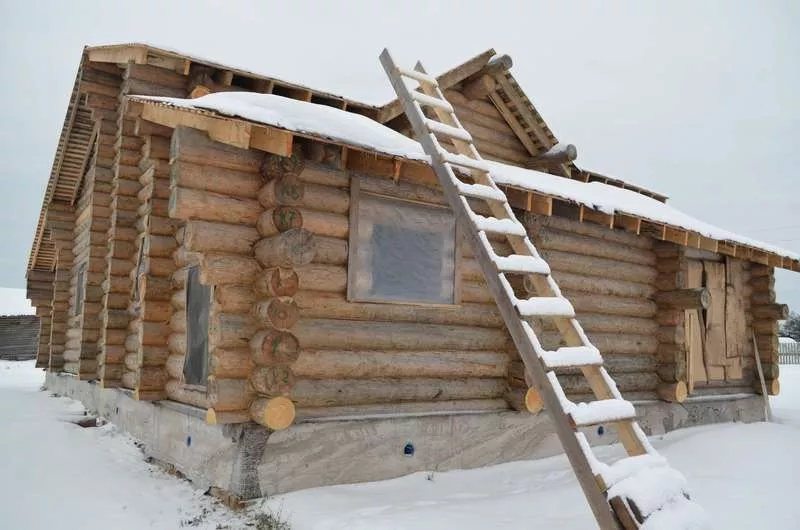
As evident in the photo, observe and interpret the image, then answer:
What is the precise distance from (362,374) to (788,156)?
208 metres

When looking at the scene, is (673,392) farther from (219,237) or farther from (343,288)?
(219,237)

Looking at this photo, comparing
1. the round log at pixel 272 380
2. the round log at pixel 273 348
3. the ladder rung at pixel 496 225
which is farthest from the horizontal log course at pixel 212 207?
→ the ladder rung at pixel 496 225

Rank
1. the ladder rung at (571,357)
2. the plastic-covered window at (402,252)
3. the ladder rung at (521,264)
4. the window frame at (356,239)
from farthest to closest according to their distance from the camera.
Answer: the plastic-covered window at (402,252)
the window frame at (356,239)
the ladder rung at (521,264)
the ladder rung at (571,357)

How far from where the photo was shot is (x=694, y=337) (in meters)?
Result: 10.9

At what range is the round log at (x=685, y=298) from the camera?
9656 millimetres

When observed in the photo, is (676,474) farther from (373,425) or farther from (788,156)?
(788,156)

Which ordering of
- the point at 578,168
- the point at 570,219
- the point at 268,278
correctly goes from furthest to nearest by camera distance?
the point at 578,168 < the point at 570,219 < the point at 268,278

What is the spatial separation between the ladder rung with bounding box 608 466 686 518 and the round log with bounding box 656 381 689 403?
21.8 feet

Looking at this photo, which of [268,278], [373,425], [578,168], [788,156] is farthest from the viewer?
[788,156]

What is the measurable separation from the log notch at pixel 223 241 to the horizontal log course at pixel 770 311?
10132mm

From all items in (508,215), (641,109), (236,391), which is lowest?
(236,391)

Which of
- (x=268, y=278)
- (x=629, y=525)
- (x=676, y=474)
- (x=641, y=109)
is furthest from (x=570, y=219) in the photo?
(x=641, y=109)

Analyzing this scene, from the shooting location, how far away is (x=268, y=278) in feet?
19.5

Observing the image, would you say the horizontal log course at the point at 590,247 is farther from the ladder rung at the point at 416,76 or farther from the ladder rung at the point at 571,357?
the ladder rung at the point at 571,357
